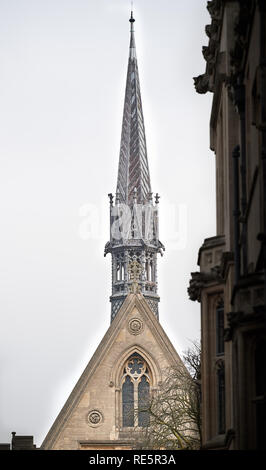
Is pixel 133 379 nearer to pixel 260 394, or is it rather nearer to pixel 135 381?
pixel 135 381

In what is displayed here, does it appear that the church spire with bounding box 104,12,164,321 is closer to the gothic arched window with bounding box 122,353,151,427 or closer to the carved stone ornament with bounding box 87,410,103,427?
the gothic arched window with bounding box 122,353,151,427

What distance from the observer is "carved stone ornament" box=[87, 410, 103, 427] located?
210 ft

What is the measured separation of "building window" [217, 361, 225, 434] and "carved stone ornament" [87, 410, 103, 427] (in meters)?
40.8

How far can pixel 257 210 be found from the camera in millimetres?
17422

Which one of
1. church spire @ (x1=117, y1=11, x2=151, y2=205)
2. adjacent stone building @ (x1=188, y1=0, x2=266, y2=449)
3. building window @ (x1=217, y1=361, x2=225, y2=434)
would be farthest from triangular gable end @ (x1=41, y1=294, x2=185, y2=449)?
building window @ (x1=217, y1=361, x2=225, y2=434)

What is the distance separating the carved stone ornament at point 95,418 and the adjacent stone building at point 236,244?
1510 inches

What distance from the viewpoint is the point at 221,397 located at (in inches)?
921

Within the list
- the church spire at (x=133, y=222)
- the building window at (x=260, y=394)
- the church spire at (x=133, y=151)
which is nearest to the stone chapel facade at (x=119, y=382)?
the church spire at (x=133, y=222)

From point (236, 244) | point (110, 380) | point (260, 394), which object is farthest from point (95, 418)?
point (260, 394)

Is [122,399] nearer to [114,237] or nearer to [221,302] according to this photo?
[114,237]

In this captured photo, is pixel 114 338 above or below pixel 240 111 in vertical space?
above

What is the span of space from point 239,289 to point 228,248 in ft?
15.4

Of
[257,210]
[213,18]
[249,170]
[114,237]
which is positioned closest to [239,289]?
[257,210]
